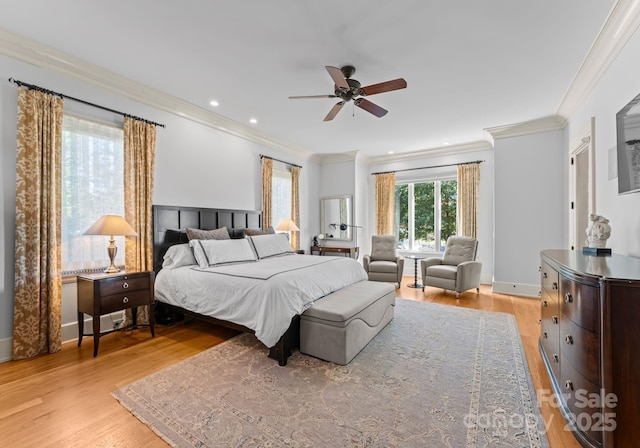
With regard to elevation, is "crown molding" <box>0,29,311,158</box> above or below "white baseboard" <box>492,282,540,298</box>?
above

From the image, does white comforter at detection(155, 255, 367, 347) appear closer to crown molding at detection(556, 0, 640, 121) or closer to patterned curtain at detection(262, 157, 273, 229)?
patterned curtain at detection(262, 157, 273, 229)

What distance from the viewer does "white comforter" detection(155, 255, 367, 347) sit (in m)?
2.55

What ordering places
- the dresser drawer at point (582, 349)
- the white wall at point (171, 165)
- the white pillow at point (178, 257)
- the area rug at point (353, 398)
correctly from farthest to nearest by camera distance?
the white pillow at point (178, 257)
the white wall at point (171, 165)
the area rug at point (353, 398)
the dresser drawer at point (582, 349)

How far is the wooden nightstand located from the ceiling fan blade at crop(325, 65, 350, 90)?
281 cm

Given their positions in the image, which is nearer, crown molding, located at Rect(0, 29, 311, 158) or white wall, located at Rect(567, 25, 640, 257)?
white wall, located at Rect(567, 25, 640, 257)

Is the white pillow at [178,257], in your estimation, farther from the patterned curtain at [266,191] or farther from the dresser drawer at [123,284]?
the patterned curtain at [266,191]

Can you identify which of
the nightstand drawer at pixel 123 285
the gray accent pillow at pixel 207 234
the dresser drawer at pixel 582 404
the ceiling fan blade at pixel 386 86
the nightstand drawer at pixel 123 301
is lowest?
the dresser drawer at pixel 582 404

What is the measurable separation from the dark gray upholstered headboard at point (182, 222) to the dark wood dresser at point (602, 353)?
4007 millimetres

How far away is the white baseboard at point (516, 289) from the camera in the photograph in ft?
15.8

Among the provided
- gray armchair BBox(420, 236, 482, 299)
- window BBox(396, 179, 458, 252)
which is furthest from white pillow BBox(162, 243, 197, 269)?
window BBox(396, 179, 458, 252)

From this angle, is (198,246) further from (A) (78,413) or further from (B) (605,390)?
(B) (605,390)

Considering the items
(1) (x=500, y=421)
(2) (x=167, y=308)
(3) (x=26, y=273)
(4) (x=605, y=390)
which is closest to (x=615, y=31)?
(4) (x=605, y=390)

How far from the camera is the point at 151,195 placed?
366cm

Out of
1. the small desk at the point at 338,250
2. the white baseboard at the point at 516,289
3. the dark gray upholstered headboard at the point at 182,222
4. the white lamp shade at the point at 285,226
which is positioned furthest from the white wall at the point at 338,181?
the white baseboard at the point at 516,289
